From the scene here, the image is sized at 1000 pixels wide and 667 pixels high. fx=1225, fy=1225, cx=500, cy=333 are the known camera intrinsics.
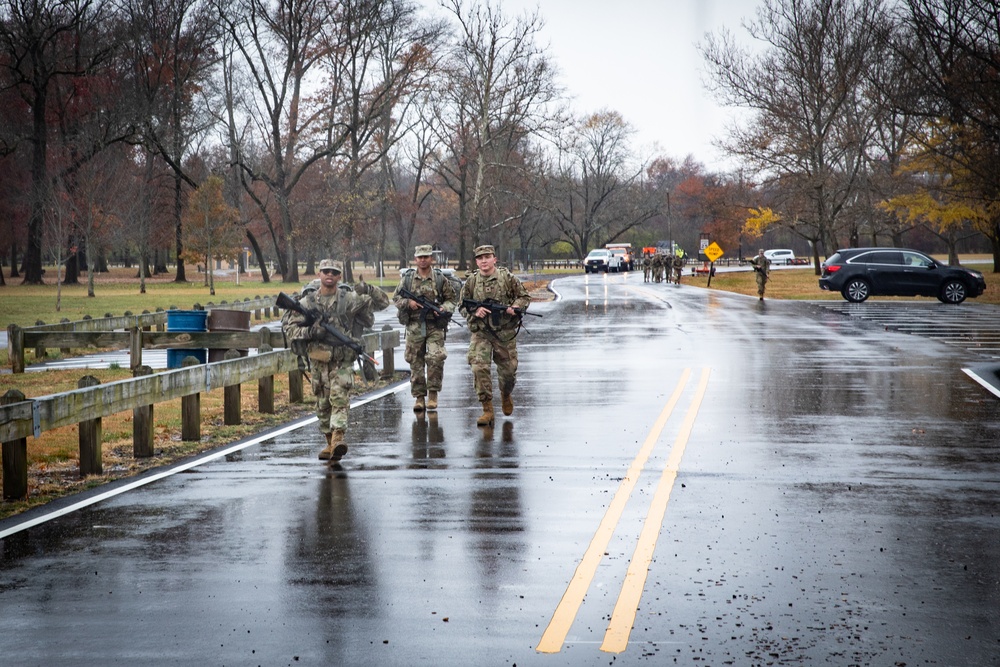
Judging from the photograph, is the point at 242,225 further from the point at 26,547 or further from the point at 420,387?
the point at 26,547

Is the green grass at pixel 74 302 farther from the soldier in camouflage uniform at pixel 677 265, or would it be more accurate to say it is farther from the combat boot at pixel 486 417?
the combat boot at pixel 486 417

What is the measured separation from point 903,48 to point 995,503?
37267mm

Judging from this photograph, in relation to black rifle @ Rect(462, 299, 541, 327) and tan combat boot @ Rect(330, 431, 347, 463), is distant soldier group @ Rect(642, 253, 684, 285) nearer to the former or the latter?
black rifle @ Rect(462, 299, 541, 327)

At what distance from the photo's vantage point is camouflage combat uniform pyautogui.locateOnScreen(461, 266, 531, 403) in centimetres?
1291

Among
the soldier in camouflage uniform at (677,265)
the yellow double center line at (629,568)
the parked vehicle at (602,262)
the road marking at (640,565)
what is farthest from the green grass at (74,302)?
the parked vehicle at (602,262)

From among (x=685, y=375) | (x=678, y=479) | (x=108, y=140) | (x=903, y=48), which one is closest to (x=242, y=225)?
(x=108, y=140)

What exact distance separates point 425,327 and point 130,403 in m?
3.83

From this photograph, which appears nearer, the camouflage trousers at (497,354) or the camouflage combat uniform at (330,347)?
the camouflage combat uniform at (330,347)

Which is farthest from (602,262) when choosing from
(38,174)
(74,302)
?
(74,302)

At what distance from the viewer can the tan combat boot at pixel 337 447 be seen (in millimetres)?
10391

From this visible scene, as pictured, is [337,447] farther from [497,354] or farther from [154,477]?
[497,354]

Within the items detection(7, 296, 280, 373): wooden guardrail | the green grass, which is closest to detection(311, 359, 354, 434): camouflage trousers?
detection(7, 296, 280, 373): wooden guardrail

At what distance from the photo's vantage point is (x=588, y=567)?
6738mm

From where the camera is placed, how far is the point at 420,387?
13695 millimetres
